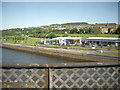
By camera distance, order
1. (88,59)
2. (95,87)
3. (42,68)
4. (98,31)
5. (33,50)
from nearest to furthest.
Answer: (42,68) < (95,87) < (88,59) < (33,50) < (98,31)

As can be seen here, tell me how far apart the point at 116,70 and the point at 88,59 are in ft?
46.1

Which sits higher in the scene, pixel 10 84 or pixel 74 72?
pixel 74 72

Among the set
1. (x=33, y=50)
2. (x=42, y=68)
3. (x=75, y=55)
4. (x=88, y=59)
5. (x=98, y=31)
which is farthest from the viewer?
(x=98, y=31)

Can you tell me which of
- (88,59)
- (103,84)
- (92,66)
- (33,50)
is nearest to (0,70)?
(92,66)

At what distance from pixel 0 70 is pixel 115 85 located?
1299 millimetres

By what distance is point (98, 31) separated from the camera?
4000 centimetres

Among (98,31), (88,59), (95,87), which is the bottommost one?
(88,59)

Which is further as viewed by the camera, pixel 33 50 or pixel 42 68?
pixel 33 50

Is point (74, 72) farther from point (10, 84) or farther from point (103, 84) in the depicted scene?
point (10, 84)

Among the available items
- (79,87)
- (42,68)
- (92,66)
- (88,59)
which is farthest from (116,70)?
(88,59)

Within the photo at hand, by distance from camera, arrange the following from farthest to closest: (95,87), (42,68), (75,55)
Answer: (75,55) < (95,87) < (42,68)

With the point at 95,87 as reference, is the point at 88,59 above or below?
below

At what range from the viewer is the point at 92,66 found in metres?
1.68

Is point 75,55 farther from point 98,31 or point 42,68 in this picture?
point 98,31
